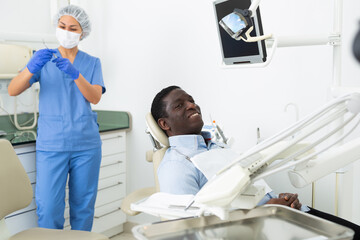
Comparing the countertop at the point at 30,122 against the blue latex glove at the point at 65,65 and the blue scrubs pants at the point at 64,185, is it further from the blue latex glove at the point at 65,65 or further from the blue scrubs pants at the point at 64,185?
the blue latex glove at the point at 65,65

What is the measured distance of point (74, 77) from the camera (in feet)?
7.41

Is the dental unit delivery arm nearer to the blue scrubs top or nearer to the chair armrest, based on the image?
the chair armrest

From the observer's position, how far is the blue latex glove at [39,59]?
7.21ft

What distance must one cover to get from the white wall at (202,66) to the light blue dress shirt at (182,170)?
0.60m

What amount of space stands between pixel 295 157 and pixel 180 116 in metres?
0.99

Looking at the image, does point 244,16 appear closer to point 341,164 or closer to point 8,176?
point 341,164

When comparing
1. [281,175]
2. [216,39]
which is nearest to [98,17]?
[216,39]

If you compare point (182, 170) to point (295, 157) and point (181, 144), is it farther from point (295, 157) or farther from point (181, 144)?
point (295, 157)

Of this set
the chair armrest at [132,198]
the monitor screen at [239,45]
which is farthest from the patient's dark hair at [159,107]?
the chair armrest at [132,198]

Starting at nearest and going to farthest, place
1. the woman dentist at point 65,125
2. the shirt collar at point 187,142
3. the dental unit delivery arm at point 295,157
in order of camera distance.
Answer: the dental unit delivery arm at point 295,157
the shirt collar at point 187,142
the woman dentist at point 65,125

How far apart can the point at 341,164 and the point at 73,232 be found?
1.36m

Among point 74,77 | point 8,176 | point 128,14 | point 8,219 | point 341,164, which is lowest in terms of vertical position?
point 8,219

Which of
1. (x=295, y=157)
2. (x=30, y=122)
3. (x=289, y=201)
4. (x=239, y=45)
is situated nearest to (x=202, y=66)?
(x=239, y=45)

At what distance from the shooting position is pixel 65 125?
2328 millimetres
